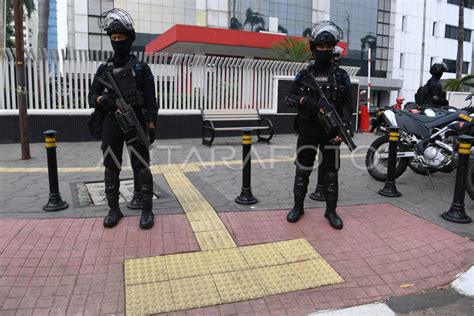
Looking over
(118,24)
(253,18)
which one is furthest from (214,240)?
(253,18)

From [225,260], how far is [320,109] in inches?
70.8

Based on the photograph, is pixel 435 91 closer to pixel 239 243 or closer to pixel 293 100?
pixel 293 100

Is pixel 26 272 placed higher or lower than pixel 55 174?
lower

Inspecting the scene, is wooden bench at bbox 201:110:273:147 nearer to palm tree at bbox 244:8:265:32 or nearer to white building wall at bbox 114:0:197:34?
white building wall at bbox 114:0:197:34

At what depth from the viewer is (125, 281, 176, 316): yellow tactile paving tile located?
292 cm

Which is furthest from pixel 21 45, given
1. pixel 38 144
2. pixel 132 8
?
pixel 132 8

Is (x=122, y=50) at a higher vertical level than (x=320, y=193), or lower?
higher

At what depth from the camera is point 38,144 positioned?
30.7ft

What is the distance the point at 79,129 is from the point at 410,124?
7.45 m

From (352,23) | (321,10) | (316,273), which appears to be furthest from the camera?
(352,23)

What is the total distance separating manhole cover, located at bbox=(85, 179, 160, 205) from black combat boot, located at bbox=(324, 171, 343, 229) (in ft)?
7.53

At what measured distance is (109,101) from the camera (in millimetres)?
4004

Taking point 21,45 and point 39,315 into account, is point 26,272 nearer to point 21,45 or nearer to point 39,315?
point 39,315

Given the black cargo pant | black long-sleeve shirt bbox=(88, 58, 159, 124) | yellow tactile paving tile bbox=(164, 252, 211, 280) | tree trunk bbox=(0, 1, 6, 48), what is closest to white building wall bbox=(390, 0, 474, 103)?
tree trunk bbox=(0, 1, 6, 48)
